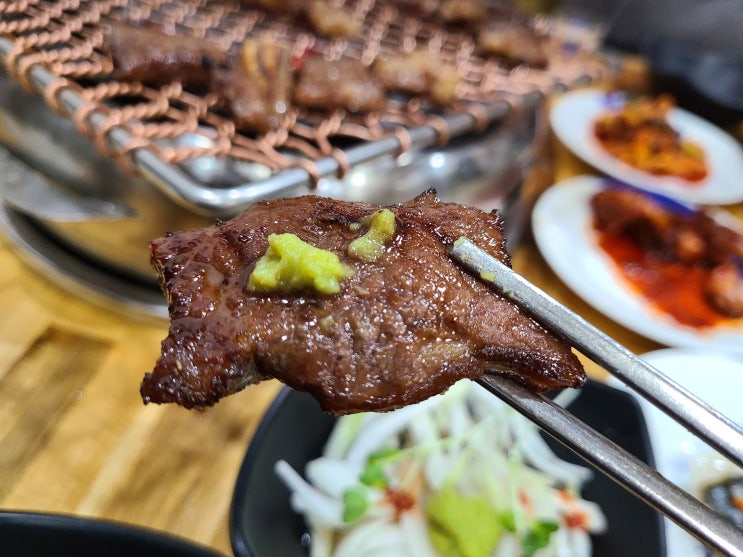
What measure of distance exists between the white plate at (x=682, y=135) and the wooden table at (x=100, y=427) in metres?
2.10

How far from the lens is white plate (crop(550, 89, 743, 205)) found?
2738 mm

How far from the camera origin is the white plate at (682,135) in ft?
8.98

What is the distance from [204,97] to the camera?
1750 millimetres

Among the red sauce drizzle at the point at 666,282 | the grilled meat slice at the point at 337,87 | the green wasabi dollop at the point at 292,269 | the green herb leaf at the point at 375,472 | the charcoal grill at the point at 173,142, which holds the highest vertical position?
the green wasabi dollop at the point at 292,269

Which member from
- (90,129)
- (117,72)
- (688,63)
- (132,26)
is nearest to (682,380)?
(90,129)

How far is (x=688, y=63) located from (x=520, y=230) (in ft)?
6.96

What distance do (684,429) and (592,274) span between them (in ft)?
2.68

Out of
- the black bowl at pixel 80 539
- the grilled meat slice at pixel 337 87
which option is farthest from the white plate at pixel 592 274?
the black bowl at pixel 80 539

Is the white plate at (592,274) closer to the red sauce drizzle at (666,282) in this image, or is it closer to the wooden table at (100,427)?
the red sauce drizzle at (666,282)

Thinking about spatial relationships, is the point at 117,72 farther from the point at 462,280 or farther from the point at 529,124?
the point at 529,124

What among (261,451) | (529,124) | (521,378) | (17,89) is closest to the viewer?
(521,378)

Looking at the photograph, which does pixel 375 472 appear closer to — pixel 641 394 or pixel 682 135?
pixel 641 394

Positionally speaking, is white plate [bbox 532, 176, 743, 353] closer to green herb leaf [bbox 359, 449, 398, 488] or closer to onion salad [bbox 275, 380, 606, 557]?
onion salad [bbox 275, 380, 606, 557]

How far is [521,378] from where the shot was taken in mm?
777
